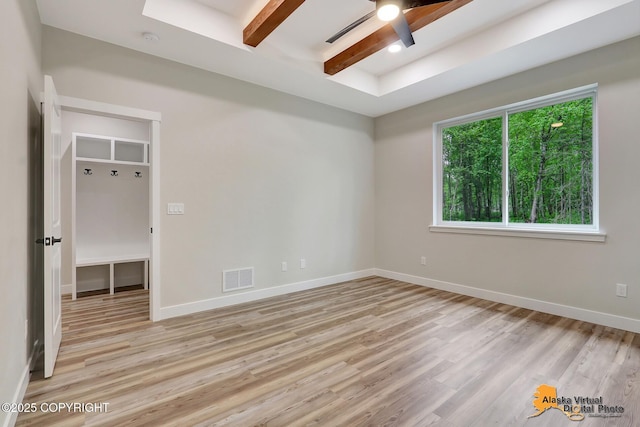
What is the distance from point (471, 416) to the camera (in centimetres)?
178

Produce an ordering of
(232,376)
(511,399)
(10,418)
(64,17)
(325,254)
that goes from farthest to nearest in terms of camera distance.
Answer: (325,254)
(64,17)
(232,376)
(511,399)
(10,418)

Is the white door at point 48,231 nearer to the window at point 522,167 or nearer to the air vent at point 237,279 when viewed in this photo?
the air vent at point 237,279

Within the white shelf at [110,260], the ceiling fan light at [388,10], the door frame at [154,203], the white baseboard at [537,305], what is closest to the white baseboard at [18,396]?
the door frame at [154,203]

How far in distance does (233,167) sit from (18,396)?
2691 mm

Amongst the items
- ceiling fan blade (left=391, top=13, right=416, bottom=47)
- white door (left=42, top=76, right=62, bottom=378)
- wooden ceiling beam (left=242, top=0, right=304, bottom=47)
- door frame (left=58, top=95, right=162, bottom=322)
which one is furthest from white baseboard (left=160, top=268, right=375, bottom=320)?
ceiling fan blade (left=391, top=13, right=416, bottom=47)

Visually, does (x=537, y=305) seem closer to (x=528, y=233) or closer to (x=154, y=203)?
(x=528, y=233)

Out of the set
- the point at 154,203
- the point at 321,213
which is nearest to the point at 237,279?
the point at 154,203

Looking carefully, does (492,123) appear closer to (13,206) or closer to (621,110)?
(621,110)

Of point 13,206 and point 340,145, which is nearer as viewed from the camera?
point 13,206

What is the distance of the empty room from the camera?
77.6 inches

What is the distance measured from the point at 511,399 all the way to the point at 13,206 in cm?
321

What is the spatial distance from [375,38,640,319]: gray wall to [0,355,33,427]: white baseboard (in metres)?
4.46

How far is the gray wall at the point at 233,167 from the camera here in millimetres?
3104

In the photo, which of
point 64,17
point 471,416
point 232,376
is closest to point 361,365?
point 471,416
